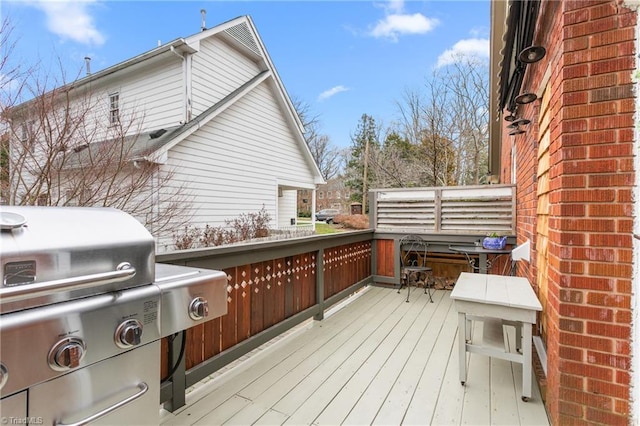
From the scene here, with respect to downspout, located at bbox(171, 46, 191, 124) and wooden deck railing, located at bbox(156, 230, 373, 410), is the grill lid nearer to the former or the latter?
wooden deck railing, located at bbox(156, 230, 373, 410)

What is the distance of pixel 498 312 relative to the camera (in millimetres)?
2266

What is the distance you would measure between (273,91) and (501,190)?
6536 millimetres

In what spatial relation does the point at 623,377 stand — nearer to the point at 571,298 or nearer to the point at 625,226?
the point at 571,298

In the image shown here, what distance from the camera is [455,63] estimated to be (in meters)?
11.8

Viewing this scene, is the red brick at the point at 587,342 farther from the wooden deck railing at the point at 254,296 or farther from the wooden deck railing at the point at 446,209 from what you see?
the wooden deck railing at the point at 446,209

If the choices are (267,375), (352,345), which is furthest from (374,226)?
(267,375)

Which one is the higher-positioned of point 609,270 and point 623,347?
point 609,270

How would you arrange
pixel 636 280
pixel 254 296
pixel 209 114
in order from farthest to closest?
pixel 209 114 < pixel 254 296 < pixel 636 280

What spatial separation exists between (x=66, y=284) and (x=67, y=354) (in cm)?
20

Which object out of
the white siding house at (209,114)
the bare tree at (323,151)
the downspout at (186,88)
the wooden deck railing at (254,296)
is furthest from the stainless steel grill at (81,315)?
→ the bare tree at (323,151)

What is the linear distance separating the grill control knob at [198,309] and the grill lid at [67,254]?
0.66ft

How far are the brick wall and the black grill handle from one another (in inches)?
80.0

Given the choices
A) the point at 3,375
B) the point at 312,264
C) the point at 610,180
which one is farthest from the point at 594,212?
the point at 312,264

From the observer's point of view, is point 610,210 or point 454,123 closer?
point 610,210
